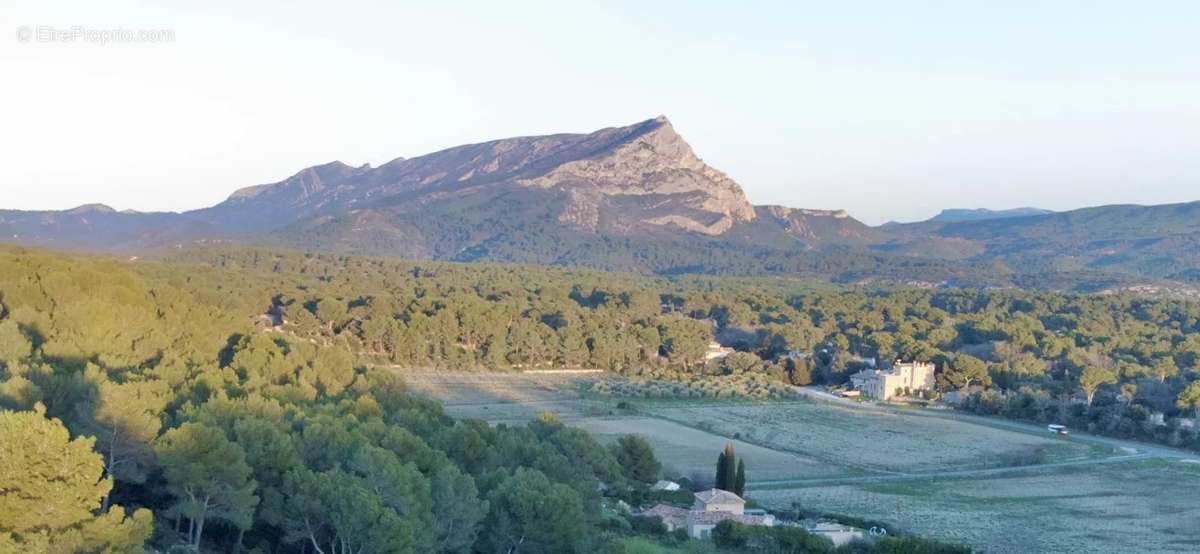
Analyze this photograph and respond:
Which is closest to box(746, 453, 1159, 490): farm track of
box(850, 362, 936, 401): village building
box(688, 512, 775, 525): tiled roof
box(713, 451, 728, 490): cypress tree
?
box(713, 451, 728, 490): cypress tree

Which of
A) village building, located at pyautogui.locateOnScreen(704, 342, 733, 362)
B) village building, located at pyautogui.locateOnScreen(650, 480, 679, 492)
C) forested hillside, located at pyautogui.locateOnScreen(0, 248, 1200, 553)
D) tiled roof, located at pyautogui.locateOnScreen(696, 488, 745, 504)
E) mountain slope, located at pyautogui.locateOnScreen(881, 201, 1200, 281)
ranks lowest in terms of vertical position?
village building, located at pyautogui.locateOnScreen(704, 342, 733, 362)

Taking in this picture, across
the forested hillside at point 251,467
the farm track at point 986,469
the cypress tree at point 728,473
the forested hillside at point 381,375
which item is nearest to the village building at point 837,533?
the cypress tree at point 728,473

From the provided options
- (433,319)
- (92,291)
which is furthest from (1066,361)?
(92,291)

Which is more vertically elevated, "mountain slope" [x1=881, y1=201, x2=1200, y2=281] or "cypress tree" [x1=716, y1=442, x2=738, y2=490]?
"mountain slope" [x1=881, y1=201, x2=1200, y2=281]

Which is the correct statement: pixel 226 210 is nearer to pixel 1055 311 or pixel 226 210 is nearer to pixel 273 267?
pixel 273 267

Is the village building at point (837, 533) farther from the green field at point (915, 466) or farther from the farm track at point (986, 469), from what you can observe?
the farm track at point (986, 469)

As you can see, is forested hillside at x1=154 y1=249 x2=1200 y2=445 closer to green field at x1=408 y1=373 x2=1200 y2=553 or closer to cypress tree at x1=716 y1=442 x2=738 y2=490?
green field at x1=408 y1=373 x2=1200 y2=553
